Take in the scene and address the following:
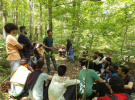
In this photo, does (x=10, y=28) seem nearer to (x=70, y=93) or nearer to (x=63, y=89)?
(x=63, y=89)

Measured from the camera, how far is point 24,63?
9.16ft

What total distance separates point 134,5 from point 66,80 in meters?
4.46

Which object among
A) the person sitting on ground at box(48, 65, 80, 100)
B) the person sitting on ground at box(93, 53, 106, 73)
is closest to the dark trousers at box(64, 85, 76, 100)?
the person sitting on ground at box(48, 65, 80, 100)

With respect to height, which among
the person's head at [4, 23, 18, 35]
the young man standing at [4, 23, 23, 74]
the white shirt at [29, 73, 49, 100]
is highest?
the person's head at [4, 23, 18, 35]

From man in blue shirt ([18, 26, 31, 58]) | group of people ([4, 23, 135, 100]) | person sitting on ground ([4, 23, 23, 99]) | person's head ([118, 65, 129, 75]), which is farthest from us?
man in blue shirt ([18, 26, 31, 58])

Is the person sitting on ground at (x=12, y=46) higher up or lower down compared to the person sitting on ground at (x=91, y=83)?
higher up

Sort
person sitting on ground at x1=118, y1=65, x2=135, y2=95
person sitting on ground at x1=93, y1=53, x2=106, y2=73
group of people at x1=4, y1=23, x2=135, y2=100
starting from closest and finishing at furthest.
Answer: group of people at x1=4, y1=23, x2=135, y2=100 < person sitting on ground at x1=118, y1=65, x2=135, y2=95 < person sitting on ground at x1=93, y1=53, x2=106, y2=73

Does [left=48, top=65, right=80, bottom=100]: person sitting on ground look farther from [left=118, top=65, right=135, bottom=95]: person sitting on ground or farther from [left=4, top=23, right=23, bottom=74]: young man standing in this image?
[left=4, top=23, right=23, bottom=74]: young man standing

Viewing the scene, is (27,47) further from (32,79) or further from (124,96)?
(124,96)

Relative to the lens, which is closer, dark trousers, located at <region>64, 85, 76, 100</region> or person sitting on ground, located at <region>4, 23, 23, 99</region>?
dark trousers, located at <region>64, 85, 76, 100</region>

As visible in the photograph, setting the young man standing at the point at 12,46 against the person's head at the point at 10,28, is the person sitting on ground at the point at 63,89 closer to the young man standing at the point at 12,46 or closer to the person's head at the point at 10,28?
the young man standing at the point at 12,46

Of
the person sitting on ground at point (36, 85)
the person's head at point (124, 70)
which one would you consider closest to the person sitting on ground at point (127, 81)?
the person's head at point (124, 70)

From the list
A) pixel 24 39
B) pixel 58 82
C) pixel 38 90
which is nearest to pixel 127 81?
pixel 58 82

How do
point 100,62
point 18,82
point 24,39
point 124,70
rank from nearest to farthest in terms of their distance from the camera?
point 18,82, point 124,70, point 24,39, point 100,62
